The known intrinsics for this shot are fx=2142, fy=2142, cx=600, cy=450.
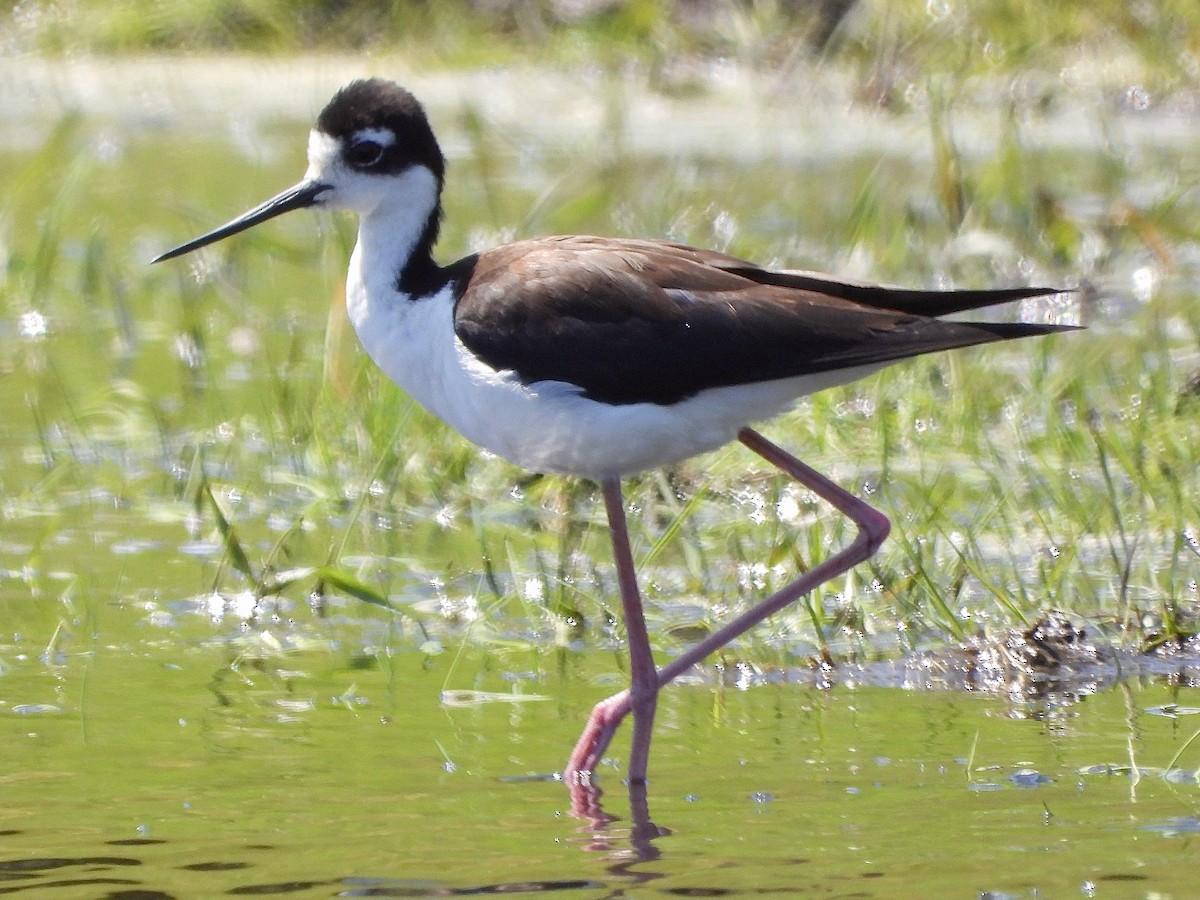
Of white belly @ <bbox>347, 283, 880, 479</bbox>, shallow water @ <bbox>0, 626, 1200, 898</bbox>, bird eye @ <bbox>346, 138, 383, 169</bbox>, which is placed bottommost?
shallow water @ <bbox>0, 626, 1200, 898</bbox>

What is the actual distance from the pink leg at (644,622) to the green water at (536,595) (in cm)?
8

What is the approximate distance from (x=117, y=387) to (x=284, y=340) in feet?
3.23

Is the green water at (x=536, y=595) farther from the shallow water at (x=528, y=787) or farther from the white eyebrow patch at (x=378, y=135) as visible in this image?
the white eyebrow patch at (x=378, y=135)

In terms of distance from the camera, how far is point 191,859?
3.35 metres

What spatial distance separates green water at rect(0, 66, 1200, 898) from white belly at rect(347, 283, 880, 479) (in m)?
0.49

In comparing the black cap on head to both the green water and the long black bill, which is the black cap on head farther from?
the green water

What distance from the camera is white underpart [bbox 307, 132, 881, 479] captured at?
4.05m

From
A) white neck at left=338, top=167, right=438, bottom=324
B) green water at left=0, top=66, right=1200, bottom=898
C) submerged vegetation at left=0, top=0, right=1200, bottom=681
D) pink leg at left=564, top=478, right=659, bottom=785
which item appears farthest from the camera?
submerged vegetation at left=0, top=0, right=1200, bottom=681

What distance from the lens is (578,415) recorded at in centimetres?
405

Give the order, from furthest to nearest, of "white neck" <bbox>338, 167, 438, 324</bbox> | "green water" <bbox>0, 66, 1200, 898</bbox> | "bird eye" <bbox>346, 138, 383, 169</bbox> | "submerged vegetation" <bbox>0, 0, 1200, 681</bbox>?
"submerged vegetation" <bbox>0, 0, 1200, 681</bbox>, "bird eye" <bbox>346, 138, 383, 169</bbox>, "white neck" <bbox>338, 167, 438, 324</bbox>, "green water" <bbox>0, 66, 1200, 898</bbox>

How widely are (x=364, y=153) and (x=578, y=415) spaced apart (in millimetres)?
834

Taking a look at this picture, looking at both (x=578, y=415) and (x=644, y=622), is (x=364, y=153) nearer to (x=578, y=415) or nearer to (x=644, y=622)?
(x=578, y=415)

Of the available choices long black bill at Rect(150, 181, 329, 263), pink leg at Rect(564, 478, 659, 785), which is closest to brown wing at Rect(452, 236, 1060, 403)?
pink leg at Rect(564, 478, 659, 785)

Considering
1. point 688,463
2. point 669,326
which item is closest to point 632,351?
point 669,326
